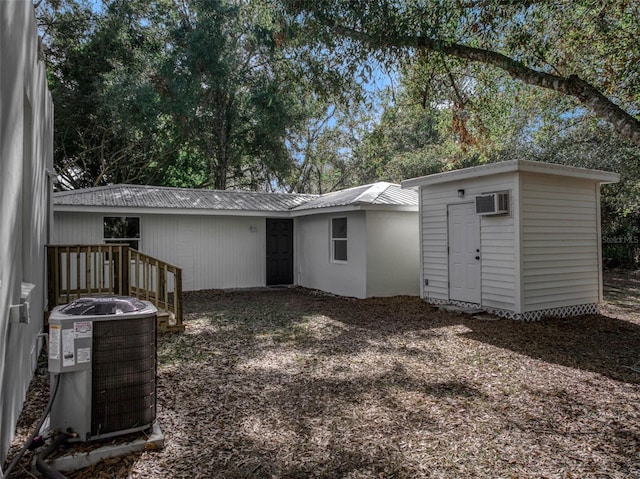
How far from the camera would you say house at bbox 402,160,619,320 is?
23.3 ft

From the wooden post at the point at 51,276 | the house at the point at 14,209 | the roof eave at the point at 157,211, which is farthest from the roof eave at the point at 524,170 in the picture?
the wooden post at the point at 51,276

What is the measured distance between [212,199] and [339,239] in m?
3.88

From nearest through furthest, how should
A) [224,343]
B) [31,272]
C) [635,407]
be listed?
[635,407], [31,272], [224,343]

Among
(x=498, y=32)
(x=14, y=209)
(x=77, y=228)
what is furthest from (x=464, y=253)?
(x=77, y=228)

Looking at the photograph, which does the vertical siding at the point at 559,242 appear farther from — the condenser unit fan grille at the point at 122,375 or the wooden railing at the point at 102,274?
the condenser unit fan grille at the point at 122,375

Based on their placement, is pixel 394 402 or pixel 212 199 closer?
pixel 394 402

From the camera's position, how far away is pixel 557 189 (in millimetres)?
7539

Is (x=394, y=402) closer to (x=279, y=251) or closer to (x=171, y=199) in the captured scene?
(x=279, y=251)

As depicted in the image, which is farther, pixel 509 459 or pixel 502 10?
pixel 502 10

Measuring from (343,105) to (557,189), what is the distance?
13.8ft

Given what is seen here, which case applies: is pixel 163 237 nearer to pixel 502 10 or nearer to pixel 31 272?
pixel 31 272

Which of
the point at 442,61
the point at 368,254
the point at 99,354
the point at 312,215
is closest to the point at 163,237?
the point at 312,215

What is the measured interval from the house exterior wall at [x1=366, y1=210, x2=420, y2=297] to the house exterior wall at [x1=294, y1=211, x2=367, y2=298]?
0.18 m

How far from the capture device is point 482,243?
7.70 meters
